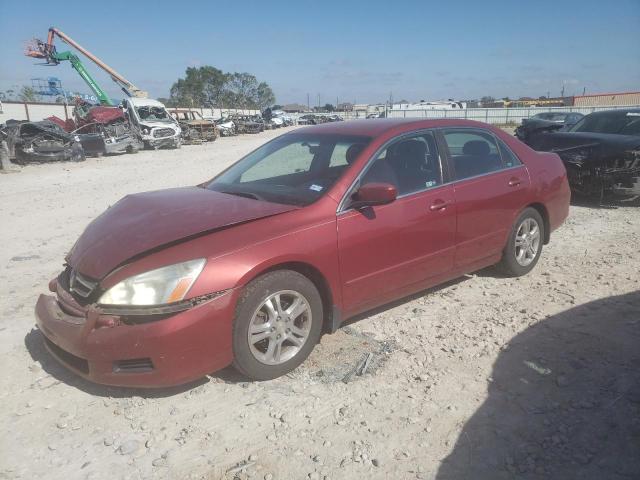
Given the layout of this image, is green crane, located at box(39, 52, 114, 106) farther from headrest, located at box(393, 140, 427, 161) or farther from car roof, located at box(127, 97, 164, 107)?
headrest, located at box(393, 140, 427, 161)

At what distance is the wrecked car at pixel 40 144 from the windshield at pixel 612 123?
16.4 metres

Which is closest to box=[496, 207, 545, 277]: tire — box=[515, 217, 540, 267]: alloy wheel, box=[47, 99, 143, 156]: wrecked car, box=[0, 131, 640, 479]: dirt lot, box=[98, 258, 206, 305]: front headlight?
box=[515, 217, 540, 267]: alloy wheel

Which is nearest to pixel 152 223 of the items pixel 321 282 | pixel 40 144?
pixel 321 282

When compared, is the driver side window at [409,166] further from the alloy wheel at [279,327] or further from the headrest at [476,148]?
the alloy wheel at [279,327]

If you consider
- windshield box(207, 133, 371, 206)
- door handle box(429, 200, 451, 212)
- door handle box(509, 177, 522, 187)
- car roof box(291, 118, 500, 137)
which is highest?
car roof box(291, 118, 500, 137)

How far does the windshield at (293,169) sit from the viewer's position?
3500 mm

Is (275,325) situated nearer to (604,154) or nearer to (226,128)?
(604,154)

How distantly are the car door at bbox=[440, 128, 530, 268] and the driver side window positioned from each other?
0.19 meters

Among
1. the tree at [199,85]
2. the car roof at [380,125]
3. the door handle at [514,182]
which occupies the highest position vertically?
the tree at [199,85]

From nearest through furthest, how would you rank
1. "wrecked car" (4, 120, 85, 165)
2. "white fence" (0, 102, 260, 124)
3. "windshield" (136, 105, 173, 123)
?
"wrecked car" (4, 120, 85, 165)
"windshield" (136, 105, 173, 123)
"white fence" (0, 102, 260, 124)

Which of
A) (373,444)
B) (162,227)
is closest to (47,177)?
(162,227)

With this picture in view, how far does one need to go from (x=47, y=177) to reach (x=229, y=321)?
13.3 meters

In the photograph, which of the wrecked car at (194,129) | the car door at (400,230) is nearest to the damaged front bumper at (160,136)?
the wrecked car at (194,129)

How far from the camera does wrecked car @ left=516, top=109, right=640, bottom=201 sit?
7.35m
